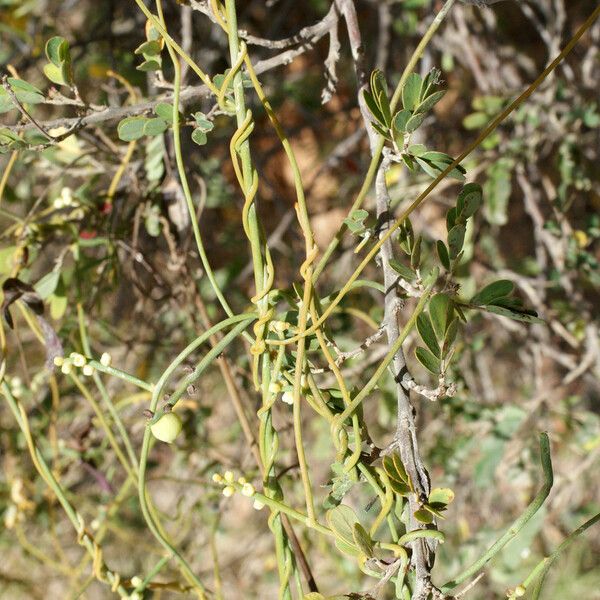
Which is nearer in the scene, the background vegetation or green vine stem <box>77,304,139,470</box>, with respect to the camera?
the background vegetation

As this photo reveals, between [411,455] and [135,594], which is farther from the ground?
[411,455]

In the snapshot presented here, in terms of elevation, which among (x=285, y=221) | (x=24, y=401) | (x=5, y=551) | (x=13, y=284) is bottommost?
(x=5, y=551)

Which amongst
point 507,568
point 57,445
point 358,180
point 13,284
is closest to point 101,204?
point 13,284

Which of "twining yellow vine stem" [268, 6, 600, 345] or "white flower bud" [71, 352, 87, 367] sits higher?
"twining yellow vine stem" [268, 6, 600, 345]

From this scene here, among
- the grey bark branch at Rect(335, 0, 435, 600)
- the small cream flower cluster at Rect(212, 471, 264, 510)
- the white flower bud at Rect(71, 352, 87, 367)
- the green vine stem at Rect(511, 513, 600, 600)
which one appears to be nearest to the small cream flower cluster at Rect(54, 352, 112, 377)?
the white flower bud at Rect(71, 352, 87, 367)

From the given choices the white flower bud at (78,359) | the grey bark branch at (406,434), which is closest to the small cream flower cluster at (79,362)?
the white flower bud at (78,359)

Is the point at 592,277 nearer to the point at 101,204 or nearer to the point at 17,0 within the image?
the point at 101,204

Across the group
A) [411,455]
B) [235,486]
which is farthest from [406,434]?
[235,486]

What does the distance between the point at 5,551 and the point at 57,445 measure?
540 millimetres

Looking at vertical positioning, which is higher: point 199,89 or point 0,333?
point 199,89

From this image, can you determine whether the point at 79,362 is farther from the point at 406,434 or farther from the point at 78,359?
the point at 406,434

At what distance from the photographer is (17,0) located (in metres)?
1.27

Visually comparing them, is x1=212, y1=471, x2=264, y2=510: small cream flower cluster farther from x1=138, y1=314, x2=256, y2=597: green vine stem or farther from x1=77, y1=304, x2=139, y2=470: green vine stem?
x1=77, y1=304, x2=139, y2=470: green vine stem

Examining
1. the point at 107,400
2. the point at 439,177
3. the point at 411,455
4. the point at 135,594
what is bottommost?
the point at 135,594
